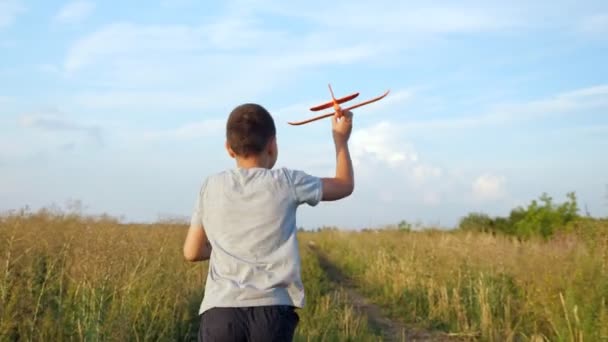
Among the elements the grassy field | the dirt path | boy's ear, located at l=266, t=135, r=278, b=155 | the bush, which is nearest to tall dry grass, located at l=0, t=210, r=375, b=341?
the grassy field

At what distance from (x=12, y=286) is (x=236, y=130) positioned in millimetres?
3836

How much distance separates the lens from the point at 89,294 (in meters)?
6.77

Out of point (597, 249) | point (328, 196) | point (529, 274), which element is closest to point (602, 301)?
point (597, 249)

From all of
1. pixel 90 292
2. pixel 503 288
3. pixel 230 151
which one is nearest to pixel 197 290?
pixel 90 292

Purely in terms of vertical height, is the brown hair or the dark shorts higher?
the brown hair

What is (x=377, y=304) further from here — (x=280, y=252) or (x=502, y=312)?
(x=280, y=252)

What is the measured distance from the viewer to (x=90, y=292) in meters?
6.76

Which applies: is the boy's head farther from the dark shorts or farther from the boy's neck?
the dark shorts

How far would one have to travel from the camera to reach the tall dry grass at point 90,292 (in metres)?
6.29

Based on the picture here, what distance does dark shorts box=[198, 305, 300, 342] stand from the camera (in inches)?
125

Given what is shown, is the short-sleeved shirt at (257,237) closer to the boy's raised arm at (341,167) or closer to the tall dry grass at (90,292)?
the boy's raised arm at (341,167)

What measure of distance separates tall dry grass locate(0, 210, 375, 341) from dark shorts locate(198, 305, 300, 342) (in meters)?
3.12

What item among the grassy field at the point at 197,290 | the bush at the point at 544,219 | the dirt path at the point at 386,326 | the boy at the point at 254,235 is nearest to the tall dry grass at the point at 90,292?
the grassy field at the point at 197,290

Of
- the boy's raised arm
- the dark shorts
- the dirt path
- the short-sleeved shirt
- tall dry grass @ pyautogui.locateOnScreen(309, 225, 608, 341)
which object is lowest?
the dirt path
